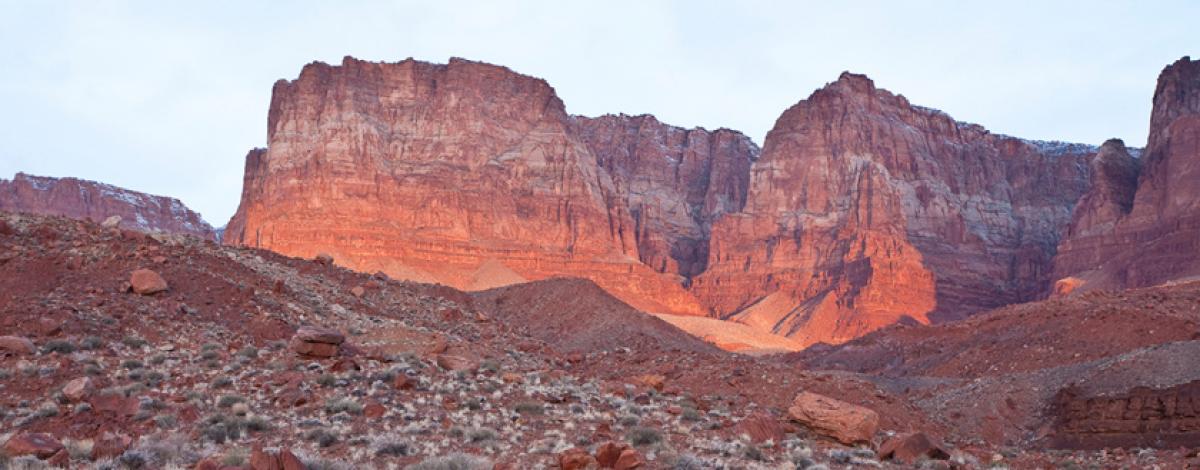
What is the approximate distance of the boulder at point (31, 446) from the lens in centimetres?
1216

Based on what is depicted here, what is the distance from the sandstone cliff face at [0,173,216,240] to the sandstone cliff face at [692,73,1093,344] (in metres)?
78.6

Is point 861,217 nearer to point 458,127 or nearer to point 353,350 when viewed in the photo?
point 458,127

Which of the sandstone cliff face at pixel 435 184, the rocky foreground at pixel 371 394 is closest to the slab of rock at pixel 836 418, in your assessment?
the rocky foreground at pixel 371 394

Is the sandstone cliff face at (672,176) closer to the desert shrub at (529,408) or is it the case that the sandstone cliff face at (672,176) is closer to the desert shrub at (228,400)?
the desert shrub at (529,408)

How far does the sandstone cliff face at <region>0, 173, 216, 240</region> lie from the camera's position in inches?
5945

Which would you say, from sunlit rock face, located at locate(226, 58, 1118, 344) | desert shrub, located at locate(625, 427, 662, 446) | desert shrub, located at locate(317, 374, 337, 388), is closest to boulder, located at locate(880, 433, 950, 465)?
desert shrub, located at locate(625, 427, 662, 446)

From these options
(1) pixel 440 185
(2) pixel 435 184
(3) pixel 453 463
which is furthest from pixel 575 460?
(1) pixel 440 185

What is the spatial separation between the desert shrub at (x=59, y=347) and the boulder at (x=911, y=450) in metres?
14.4

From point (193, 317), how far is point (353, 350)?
15.8 feet

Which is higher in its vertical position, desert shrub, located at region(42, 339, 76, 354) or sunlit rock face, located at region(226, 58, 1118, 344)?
sunlit rock face, located at region(226, 58, 1118, 344)

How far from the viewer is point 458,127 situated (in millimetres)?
123375

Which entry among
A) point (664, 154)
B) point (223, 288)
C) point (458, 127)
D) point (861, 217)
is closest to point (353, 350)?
point (223, 288)

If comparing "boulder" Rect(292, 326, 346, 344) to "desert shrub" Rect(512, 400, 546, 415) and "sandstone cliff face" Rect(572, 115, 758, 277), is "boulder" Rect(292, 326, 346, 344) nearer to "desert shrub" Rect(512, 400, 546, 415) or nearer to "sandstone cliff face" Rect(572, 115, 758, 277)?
"desert shrub" Rect(512, 400, 546, 415)

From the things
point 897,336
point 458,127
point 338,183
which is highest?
point 458,127
